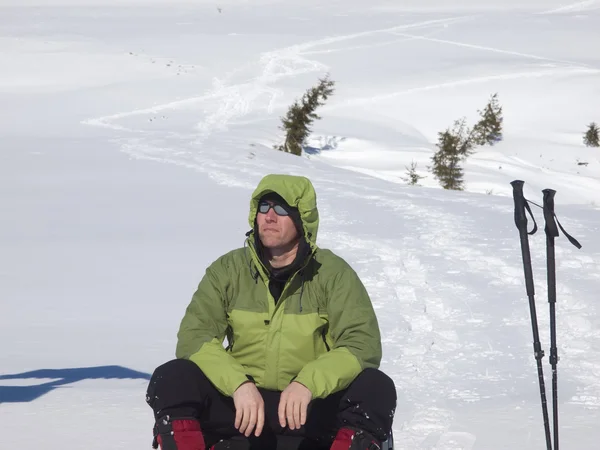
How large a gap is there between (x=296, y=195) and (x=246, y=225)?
8452 mm

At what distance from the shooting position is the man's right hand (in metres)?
2.88

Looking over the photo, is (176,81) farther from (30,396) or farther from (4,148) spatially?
(30,396)

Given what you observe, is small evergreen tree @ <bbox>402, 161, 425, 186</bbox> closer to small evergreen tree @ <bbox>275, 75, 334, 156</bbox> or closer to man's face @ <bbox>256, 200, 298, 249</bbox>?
small evergreen tree @ <bbox>275, 75, 334, 156</bbox>

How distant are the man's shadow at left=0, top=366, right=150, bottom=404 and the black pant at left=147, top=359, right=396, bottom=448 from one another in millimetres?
1925

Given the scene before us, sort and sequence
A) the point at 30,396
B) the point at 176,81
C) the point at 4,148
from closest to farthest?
the point at 30,396
the point at 4,148
the point at 176,81

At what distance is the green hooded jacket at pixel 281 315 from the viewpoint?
3096 millimetres

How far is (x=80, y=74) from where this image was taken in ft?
124

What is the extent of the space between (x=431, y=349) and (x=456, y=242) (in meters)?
3.95

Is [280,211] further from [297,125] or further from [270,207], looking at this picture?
[297,125]

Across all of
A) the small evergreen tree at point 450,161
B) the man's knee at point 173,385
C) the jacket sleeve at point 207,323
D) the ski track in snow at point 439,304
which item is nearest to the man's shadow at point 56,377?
the ski track in snow at point 439,304

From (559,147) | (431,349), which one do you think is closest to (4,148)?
(431,349)

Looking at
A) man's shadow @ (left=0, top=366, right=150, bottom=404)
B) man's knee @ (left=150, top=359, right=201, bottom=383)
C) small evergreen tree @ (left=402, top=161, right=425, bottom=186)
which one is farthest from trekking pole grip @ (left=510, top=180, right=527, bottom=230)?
small evergreen tree @ (left=402, top=161, right=425, bottom=186)

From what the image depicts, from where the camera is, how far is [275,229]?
3.11m

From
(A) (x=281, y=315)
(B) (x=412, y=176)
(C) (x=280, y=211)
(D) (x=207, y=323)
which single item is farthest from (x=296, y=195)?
(B) (x=412, y=176)
